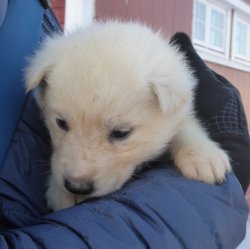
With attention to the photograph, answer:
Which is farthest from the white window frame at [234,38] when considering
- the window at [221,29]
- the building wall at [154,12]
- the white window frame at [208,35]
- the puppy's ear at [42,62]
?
the puppy's ear at [42,62]

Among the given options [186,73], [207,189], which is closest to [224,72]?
[186,73]

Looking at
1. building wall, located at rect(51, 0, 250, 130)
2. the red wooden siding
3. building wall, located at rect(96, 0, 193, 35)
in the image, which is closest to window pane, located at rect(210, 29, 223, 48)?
building wall, located at rect(51, 0, 250, 130)

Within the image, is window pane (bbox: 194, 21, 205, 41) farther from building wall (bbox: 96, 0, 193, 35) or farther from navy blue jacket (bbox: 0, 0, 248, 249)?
navy blue jacket (bbox: 0, 0, 248, 249)

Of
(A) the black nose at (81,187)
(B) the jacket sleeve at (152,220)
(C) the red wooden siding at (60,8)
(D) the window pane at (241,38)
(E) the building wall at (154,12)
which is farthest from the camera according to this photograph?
(D) the window pane at (241,38)

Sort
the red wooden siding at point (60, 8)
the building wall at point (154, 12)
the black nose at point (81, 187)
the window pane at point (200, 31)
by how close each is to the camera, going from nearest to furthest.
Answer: the black nose at point (81, 187), the red wooden siding at point (60, 8), the building wall at point (154, 12), the window pane at point (200, 31)

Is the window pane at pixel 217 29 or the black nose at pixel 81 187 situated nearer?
the black nose at pixel 81 187

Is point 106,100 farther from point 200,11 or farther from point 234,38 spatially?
point 234,38

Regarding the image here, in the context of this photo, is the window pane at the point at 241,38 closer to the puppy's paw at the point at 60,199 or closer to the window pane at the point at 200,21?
the window pane at the point at 200,21
